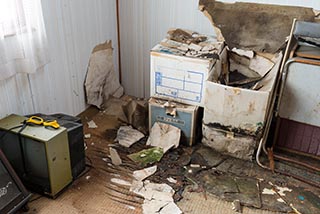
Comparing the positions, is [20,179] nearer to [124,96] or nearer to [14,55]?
[14,55]

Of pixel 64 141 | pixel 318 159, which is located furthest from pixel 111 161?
pixel 318 159

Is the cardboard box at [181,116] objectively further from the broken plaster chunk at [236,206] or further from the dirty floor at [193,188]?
the broken plaster chunk at [236,206]

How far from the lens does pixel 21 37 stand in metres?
2.07

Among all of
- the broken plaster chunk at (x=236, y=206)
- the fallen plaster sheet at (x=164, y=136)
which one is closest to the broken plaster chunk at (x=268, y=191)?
the broken plaster chunk at (x=236, y=206)

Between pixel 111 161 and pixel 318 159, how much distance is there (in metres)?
1.60

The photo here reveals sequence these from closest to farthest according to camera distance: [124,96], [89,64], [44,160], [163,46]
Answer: [44,160] < [163,46] < [89,64] < [124,96]

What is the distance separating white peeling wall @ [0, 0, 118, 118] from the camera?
2305 millimetres

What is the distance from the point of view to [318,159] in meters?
2.54

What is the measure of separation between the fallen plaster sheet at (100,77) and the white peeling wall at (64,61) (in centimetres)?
7

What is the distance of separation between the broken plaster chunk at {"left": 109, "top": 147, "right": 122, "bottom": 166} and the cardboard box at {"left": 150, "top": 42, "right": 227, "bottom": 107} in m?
0.59

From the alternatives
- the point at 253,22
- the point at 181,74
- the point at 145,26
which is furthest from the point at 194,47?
the point at 145,26

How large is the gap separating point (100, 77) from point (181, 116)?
0.96 m

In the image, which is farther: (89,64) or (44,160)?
(89,64)

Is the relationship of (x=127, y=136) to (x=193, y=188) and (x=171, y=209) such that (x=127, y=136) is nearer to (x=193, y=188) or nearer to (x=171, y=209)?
(x=193, y=188)
